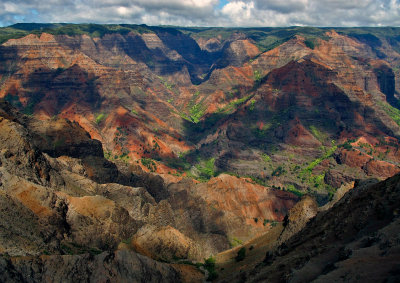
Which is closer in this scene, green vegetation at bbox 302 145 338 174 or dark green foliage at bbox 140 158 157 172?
dark green foliage at bbox 140 158 157 172

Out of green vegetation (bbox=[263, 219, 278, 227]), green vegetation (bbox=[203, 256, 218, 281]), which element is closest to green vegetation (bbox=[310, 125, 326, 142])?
green vegetation (bbox=[263, 219, 278, 227])

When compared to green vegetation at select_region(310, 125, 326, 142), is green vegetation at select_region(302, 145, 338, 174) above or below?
below

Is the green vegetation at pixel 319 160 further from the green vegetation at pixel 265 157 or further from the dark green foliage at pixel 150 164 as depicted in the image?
the dark green foliage at pixel 150 164

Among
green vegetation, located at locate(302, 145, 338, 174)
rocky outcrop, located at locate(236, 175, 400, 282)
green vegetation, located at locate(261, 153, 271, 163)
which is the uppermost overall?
rocky outcrop, located at locate(236, 175, 400, 282)

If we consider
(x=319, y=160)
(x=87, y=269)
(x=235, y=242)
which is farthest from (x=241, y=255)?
(x=319, y=160)

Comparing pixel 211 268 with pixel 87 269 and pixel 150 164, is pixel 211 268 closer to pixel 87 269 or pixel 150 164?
pixel 87 269

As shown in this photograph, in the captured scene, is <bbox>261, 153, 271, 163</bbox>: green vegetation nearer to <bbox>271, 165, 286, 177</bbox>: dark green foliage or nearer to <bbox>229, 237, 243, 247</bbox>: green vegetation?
<bbox>271, 165, 286, 177</bbox>: dark green foliage

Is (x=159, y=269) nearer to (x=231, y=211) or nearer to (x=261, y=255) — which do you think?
(x=261, y=255)

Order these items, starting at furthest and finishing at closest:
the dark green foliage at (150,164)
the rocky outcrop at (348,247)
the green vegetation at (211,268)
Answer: the dark green foliage at (150,164) → the green vegetation at (211,268) → the rocky outcrop at (348,247)

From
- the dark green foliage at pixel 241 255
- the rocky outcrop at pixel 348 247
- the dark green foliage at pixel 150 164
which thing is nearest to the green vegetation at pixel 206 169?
the dark green foliage at pixel 150 164

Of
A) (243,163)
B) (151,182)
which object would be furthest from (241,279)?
(243,163)

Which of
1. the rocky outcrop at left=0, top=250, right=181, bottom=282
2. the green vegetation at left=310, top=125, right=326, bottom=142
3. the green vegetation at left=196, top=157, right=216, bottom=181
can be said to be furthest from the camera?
the green vegetation at left=310, top=125, right=326, bottom=142

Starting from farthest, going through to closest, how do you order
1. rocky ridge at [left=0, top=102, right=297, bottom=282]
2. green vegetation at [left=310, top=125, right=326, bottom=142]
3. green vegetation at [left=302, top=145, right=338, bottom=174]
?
green vegetation at [left=310, top=125, right=326, bottom=142] < green vegetation at [left=302, top=145, right=338, bottom=174] < rocky ridge at [left=0, top=102, right=297, bottom=282]
